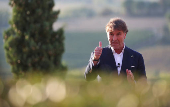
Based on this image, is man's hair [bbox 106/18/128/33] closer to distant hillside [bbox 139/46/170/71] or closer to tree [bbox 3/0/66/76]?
tree [bbox 3/0/66/76]

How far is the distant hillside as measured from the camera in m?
57.7

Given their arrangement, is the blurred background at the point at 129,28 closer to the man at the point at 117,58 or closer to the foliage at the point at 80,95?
the man at the point at 117,58

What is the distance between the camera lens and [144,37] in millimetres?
68938

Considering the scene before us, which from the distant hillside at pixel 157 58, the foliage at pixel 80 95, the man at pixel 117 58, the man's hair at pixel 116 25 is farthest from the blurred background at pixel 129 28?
the foliage at pixel 80 95

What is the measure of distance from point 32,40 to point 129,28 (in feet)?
221

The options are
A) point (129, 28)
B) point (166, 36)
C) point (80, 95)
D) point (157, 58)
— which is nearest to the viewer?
point (80, 95)

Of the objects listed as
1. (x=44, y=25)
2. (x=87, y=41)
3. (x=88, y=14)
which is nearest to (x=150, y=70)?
(x=87, y=41)

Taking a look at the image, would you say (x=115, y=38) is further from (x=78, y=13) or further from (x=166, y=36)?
(x=78, y=13)

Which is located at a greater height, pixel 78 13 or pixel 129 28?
pixel 78 13

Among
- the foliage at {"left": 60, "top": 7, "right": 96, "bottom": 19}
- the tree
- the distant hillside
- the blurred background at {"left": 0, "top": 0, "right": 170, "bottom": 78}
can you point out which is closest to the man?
the tree

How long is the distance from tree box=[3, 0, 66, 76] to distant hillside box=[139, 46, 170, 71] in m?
46.3

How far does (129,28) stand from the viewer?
76.8 metres

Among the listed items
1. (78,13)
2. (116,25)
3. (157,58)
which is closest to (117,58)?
(116,25)

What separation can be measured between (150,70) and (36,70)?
46.2 metres
